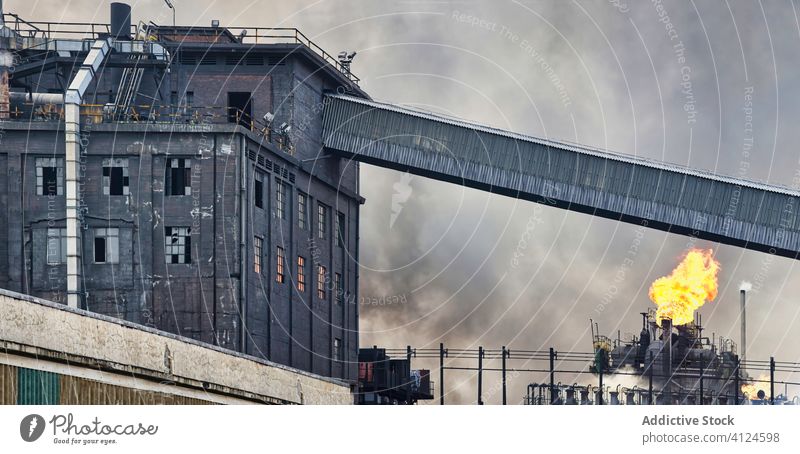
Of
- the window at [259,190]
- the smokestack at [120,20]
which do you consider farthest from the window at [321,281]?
the smokestack at [120,20]

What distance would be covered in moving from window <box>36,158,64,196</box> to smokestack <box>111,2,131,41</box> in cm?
1085

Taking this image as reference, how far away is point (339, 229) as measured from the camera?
78375 mm

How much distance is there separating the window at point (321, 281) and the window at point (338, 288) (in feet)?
5.77

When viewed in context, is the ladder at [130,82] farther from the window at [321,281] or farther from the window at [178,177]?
the window at [321,281]

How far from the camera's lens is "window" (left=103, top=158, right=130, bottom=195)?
2542 inches

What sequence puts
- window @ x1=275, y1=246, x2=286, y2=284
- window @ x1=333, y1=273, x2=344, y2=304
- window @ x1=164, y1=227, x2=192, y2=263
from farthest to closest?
window @ x1=333, y1=273, x2=344, y2=304
window @ x1=275, y1=246, x2=286, y2=284
window @ x1=164, y1=227, x2=192, y2=263

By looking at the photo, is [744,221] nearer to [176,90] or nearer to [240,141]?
[240,141]

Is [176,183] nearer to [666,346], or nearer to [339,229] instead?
[339,229]

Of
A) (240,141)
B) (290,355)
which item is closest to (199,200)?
(240,141)

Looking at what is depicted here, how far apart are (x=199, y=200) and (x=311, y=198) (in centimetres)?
1017

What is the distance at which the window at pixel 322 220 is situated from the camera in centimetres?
7525

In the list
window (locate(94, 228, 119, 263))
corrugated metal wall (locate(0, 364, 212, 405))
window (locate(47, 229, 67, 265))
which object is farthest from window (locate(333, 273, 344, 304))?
corrugated metal wall (locate(0, 364, 212, 405))

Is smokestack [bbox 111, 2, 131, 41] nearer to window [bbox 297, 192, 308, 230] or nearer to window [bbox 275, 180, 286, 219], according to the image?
window [bbox 275, 180, 286, 219]

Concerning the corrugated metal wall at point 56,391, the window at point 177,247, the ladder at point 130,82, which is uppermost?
the ladder at point 130,82
